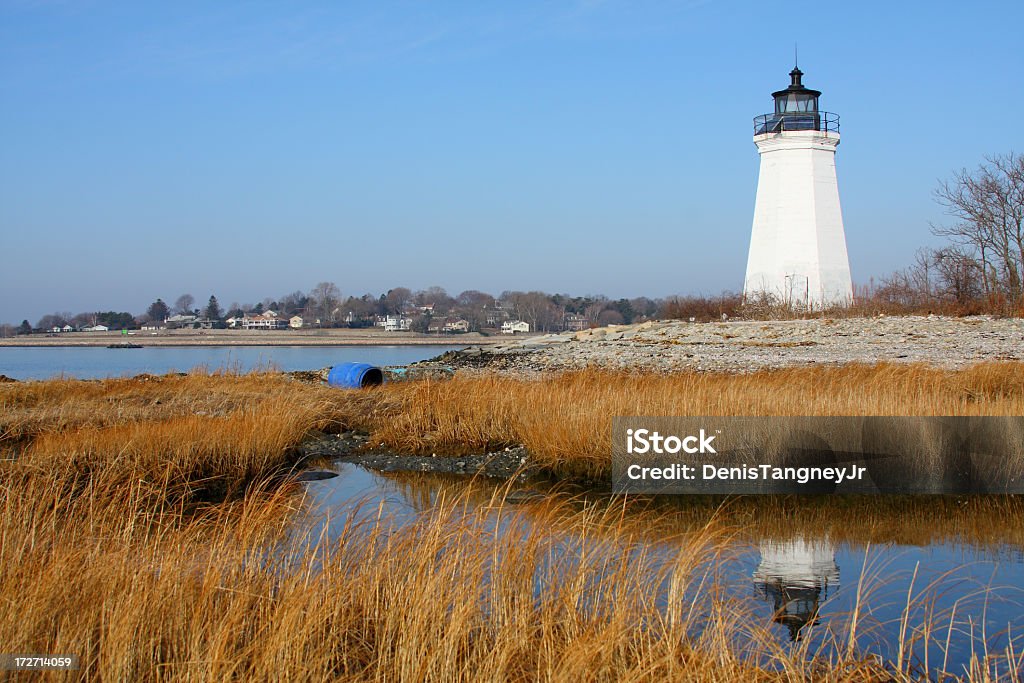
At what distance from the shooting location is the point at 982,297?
2756cm

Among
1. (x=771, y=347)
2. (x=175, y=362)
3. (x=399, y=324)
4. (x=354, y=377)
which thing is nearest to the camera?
(x=354, y=377)

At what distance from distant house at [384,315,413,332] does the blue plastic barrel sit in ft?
213

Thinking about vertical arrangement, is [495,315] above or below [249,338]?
above

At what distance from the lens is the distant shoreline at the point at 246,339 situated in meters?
70.5

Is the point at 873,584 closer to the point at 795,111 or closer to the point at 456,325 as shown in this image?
the point at 795,111

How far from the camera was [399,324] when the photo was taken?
86.3m

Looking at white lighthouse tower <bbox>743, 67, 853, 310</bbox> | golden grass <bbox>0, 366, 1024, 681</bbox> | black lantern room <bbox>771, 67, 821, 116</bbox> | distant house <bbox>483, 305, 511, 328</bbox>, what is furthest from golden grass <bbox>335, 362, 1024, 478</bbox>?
distant house <bbox>483, 305, 511, 328</bbox>

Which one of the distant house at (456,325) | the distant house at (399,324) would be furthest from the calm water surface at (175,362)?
the distant house at (399,324)

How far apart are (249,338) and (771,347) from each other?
2530 inches

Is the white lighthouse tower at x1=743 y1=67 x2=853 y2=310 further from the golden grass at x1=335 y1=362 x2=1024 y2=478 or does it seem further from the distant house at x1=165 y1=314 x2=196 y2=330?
the distant house at x1=165 y1=314 x2=196 y2=330

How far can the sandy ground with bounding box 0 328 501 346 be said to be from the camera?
7100cm

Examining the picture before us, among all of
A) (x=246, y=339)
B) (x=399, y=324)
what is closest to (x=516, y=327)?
(x=399, y=324)

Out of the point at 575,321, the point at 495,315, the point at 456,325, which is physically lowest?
the point at 456,325

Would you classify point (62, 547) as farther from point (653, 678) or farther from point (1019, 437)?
point (1019, 437)
